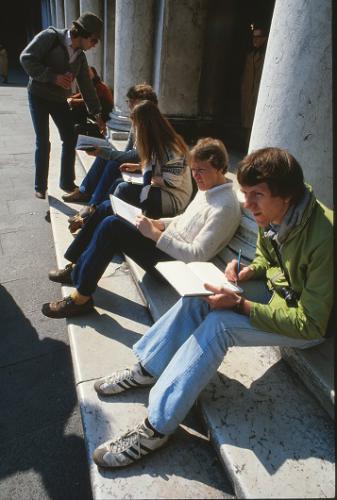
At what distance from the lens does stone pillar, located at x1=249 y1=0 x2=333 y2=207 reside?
6.35 feet

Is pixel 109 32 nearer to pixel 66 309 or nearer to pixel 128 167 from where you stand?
pixel 128 167

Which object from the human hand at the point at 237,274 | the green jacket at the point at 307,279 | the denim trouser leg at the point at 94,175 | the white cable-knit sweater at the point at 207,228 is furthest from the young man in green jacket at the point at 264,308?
the denim trouser leg at the point at 94,175

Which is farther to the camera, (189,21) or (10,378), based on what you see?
(189,21)

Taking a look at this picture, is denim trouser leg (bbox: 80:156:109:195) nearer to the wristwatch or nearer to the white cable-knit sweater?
the white cable-knit sweater

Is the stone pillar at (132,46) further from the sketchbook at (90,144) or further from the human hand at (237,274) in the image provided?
the human hand at (237,274)

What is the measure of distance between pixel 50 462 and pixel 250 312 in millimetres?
1275

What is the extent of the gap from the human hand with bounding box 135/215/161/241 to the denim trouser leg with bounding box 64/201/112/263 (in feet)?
1.50

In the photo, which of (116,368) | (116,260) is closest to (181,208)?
(116,260)

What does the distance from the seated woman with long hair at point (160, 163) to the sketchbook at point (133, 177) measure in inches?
8.6

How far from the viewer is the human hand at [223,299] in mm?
1725

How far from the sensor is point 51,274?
3012 mm

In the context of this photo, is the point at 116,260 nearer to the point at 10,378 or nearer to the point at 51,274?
the point at 51,274

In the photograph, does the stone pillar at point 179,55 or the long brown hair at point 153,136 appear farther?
the stone pillar at point 179,55

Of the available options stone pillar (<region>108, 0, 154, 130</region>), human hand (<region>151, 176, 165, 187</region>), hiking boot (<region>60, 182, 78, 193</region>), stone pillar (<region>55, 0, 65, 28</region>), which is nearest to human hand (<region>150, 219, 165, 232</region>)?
human hand (<region>151, 176, 165, 187</region>)
